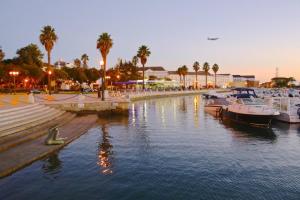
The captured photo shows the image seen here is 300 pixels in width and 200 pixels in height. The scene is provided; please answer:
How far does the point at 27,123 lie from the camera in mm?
23922

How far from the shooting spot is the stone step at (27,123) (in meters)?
20.4

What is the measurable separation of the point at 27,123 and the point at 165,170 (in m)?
13.6

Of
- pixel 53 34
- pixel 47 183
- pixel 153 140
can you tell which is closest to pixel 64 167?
pixel 47 183

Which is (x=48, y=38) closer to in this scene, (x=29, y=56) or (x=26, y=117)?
(x=29, y=56)

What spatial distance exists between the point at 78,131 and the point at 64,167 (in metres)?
9.90

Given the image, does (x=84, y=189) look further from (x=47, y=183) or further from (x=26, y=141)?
(x=26, y=141)

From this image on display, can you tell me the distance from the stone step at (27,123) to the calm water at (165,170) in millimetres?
4155

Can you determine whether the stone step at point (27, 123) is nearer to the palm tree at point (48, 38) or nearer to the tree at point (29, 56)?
the palm tree at point (48, 38)

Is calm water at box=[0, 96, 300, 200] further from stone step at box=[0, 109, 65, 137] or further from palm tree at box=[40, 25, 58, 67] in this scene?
palm tree at box=[40, 25, 58, 67]

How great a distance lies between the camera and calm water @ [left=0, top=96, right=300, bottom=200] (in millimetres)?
11672

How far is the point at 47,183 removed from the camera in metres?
12.7

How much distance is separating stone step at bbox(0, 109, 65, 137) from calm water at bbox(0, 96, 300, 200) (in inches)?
164

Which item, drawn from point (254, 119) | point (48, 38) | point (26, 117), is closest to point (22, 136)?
point (26, 117)

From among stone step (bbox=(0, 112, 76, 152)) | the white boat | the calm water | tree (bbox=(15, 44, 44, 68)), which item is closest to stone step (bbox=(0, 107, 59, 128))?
stone step (bbox=(0, 112, 76, 152))
